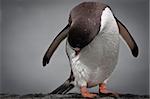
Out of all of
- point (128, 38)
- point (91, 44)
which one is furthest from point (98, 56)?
point (128, 38)

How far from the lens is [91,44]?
937 mm

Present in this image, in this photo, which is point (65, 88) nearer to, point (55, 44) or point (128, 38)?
point (55, 44)

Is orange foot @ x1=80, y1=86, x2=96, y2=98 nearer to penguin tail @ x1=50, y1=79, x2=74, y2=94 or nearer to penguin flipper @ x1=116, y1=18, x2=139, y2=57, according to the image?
penguin tail @ x1=50, y1=79, x2=74, y2=94

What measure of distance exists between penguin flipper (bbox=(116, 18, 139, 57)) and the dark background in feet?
0.09

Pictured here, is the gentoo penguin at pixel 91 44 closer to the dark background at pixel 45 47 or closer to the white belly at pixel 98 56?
the white belly at pixel 98 56

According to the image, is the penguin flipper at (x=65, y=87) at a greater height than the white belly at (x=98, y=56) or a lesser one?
lesser

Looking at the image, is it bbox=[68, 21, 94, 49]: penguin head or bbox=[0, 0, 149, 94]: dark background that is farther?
bbox=[0, 0, 149, 94]: dark background

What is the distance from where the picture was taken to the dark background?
1139mm

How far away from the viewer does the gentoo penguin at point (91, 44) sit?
0.91 m

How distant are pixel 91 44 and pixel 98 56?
4 centimetres

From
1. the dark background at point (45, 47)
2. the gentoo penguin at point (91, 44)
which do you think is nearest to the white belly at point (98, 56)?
the gentoo penguin at point (91, 44)

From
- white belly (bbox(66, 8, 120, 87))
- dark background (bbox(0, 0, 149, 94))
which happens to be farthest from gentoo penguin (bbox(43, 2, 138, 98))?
dark background (bbox(0, 0, 149, 94))

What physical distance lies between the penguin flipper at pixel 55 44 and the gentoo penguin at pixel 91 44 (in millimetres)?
76

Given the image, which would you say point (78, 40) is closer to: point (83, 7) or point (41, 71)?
point (83, 7)
